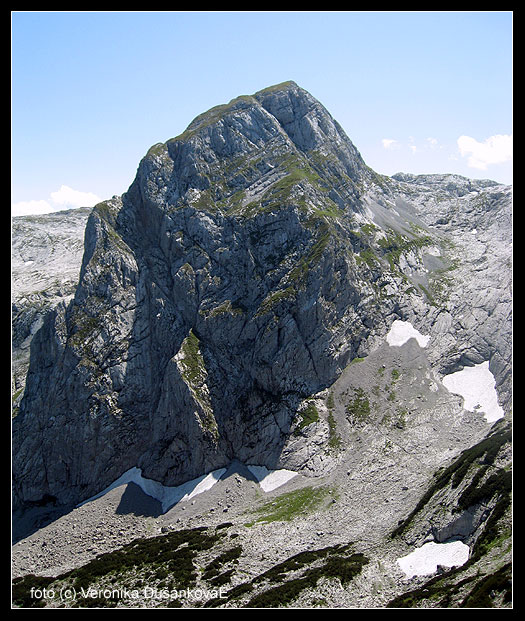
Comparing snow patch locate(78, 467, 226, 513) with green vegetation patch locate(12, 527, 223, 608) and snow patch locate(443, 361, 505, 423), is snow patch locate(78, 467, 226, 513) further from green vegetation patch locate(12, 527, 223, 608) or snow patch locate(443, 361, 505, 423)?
snow patch locate(443, 361, 505, 423)

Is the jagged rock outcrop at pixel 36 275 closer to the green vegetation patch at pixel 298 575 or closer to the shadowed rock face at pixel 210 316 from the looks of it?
the shadowed rock face at pixel 210 316

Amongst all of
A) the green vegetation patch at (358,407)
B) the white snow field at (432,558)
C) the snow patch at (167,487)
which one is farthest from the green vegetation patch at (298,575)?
the green vegetation patch at (358,407)

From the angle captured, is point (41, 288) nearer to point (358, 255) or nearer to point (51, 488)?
point (51, 488)

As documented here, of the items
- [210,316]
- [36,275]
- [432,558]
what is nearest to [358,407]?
[210,316]

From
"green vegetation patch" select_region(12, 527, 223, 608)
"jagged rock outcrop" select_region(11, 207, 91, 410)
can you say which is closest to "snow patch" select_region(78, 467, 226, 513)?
"green vegetation patch" select_region(12, 527, 223, 608)

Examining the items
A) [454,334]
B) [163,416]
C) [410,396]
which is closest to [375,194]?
[454,334]
